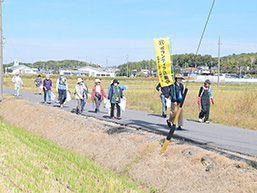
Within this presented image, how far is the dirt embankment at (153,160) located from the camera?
6.16 metres

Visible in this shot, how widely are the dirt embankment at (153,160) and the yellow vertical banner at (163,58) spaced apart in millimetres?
1587

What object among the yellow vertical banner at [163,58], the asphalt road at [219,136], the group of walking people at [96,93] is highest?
the yellow vertical banner at [163,58]

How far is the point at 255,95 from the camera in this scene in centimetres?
1728

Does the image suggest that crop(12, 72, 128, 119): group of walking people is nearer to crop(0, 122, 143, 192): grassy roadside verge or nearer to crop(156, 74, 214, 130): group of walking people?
crop(156, 74, 214, 130): group of walking people

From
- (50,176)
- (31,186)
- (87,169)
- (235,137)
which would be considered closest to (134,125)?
(235,137)

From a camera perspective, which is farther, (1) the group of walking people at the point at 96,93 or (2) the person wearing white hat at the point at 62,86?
(2) the person wearing white hat at the point at 62,86

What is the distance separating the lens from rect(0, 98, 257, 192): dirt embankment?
20.2ft

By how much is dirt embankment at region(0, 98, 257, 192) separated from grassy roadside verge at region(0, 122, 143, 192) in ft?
1.74

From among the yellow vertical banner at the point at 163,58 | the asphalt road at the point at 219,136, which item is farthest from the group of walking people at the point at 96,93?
the yellow vertical banner at the point at 163,58

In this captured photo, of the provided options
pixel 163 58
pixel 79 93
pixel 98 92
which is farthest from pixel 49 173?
pixel 98 92

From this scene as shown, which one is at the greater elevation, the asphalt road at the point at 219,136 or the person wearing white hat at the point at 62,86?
the person wearing white hat at the point at 62,86

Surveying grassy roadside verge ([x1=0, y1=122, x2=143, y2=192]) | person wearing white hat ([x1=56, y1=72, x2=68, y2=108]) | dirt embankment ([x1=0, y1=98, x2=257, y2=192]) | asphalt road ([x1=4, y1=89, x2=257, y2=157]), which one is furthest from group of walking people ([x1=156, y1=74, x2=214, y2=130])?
person wearing white hat ([x1=56, y1=72, x2=68, y2=108])

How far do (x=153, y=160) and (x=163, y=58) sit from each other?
2197 millimetres

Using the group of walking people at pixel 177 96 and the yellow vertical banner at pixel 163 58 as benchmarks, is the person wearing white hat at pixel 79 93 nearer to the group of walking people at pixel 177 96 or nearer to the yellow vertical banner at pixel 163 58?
the group of walking people at pixel 177 96
